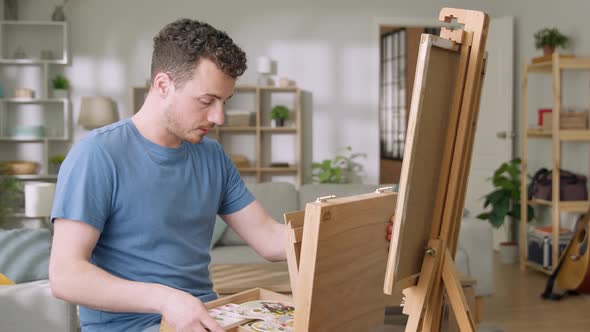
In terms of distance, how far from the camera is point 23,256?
285 centimetres

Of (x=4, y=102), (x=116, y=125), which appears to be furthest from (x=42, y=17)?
(x=116, y=125)

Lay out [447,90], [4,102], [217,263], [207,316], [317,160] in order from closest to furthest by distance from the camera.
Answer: [207,316] → [447,90] → [217,263] → [4,102] → [317,160]

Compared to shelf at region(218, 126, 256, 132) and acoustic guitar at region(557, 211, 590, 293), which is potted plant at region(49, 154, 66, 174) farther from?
acoustic guitar at region(557, 211, 590, 293)

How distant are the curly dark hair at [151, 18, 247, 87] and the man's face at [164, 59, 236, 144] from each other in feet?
0.05

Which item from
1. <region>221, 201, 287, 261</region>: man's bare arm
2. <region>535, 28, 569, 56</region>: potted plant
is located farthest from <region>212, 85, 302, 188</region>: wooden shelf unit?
<region>221, 201, 287, 261</region>: man's bare arm

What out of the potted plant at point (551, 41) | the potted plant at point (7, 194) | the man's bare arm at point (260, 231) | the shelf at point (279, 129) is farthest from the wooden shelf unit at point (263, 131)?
the man's bare arm at point (260, 231)

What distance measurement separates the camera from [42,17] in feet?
21.6

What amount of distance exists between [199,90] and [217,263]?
2.66 metres

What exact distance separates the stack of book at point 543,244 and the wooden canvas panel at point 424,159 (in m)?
4.13

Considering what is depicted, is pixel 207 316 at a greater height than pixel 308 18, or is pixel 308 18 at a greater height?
pixel 308 18

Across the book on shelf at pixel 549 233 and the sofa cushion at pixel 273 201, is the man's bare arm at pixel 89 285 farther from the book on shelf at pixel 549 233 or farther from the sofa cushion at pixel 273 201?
the book on shelf at pixel 549 233

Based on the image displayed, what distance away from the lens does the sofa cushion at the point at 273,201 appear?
4.67 metres

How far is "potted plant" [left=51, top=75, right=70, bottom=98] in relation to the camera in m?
6.46

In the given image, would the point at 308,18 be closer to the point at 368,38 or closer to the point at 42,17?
the point at 368,38
